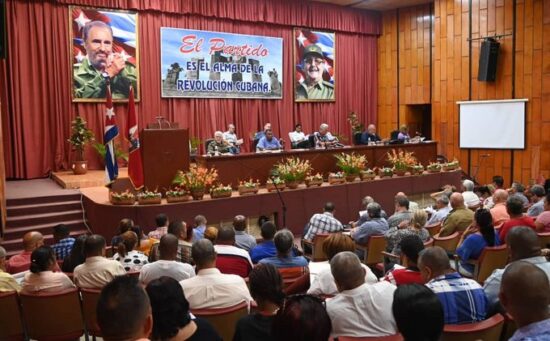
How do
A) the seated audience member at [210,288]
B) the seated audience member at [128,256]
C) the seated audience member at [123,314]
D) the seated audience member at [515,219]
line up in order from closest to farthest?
the seated audience member at [123,314]
the seated audience member at [210,288]
the seated audience member at [128,256]
the seated audience member at [515,219]

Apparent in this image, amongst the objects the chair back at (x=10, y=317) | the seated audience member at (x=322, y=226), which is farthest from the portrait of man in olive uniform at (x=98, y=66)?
the chair back at (x=10, y=317)

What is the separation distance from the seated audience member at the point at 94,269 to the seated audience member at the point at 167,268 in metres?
0.35

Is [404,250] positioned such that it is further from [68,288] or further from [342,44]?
[342,44]

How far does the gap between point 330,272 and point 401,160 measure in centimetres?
761

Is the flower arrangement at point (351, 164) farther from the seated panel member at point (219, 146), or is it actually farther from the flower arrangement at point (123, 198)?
the flower arrangement at point (123, 198)

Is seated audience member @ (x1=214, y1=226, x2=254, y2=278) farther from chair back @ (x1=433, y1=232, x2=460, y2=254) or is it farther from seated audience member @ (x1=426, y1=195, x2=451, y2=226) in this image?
seated audience member @ (x1=426, y1=195, x2=451, y2=226)

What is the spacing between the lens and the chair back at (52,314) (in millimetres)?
3570

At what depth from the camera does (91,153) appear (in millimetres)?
11312

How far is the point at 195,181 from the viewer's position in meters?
7.88

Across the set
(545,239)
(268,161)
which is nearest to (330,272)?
(545,239)

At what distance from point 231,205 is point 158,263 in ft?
14.3

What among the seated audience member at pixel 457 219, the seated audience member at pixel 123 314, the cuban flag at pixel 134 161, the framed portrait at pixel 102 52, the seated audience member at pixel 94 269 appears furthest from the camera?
the framed portrait at pixel 102 52

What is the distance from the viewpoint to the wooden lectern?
780cm

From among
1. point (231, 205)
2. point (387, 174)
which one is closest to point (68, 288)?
point (231, 205)
